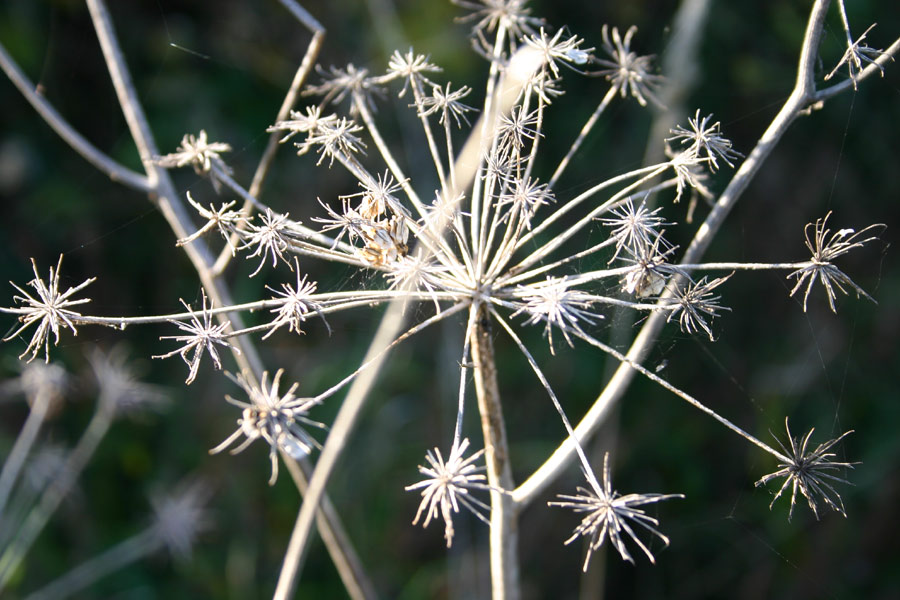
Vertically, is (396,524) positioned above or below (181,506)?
above

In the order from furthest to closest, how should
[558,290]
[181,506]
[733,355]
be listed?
[733,355]
[181,506]
[558,290]

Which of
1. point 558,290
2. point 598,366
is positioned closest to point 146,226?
point 598,366

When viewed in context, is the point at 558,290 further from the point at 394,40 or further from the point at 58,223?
the point at 58,223

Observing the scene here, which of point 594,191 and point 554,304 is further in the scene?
point 594,191

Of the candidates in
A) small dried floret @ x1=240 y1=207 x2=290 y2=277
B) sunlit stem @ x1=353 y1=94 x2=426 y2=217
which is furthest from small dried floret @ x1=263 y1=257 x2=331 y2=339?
sunlit stem @ x1=353 y1=94 x2=426 y2=217

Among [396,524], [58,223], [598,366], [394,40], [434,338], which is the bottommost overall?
[396,524]

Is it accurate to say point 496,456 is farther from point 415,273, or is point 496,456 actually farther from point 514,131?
point 514,131

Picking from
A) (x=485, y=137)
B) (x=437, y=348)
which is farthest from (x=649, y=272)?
(x=437, y=348)

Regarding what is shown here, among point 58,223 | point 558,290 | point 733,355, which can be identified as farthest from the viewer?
point 733,355
